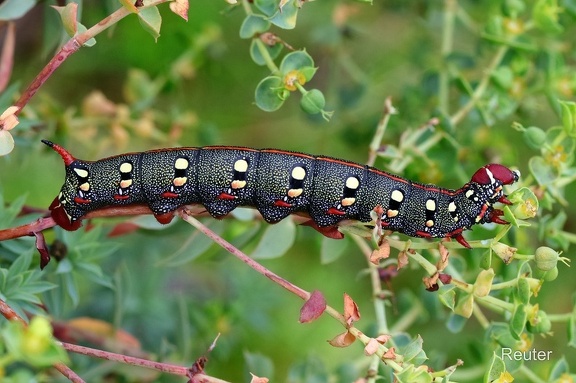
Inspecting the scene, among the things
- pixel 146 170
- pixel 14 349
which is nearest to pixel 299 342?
pixel 146 170

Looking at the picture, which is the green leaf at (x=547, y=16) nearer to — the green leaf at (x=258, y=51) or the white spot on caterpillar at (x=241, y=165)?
the green leaf at (x=258, y=51)

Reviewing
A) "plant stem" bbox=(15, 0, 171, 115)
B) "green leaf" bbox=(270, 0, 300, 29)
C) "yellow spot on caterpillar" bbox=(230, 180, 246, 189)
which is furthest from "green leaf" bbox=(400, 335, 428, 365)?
"plant stem" bbox=(15, 0, 171, 115)

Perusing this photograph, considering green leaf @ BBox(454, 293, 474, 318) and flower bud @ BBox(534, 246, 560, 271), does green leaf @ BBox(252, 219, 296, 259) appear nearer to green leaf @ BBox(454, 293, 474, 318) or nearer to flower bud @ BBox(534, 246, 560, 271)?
green leaf @ BBox(454, 293, 474, 318)

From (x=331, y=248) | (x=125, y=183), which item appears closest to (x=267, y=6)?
(x=125, y=183)

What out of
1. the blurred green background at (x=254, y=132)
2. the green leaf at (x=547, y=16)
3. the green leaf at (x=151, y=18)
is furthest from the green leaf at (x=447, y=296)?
the green leaf at (x=547, y=16)

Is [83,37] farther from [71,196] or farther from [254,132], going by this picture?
[254,132]

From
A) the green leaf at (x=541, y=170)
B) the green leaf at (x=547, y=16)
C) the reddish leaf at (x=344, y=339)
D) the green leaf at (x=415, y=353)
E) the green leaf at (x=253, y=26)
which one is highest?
the green leaf at (x=253, y=26)
